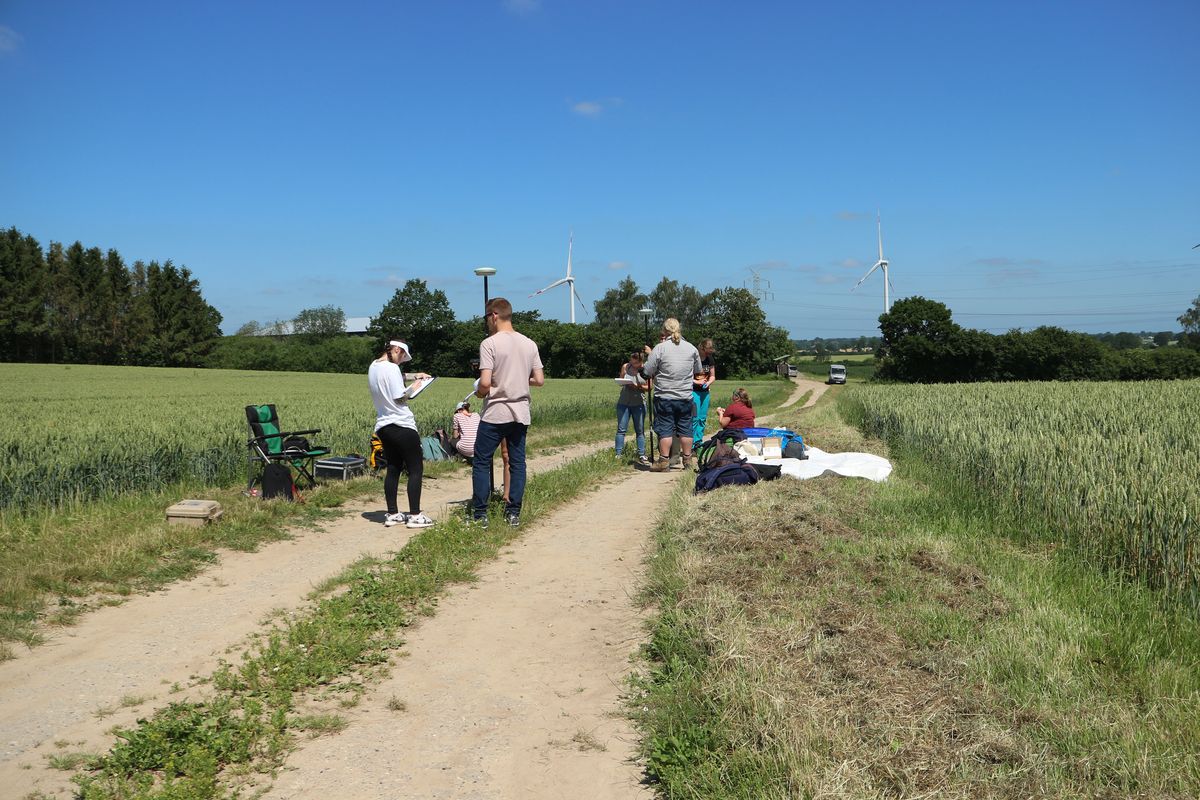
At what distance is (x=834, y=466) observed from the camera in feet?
33.9

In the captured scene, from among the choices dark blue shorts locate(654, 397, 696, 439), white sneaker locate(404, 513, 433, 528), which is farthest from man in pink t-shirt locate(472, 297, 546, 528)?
dark blue shorts locate(654, 397, 696, 439)

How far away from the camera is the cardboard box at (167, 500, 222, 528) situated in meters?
7.38

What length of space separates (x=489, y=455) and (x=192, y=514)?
A: 2.78 meters

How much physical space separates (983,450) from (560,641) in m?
6.28

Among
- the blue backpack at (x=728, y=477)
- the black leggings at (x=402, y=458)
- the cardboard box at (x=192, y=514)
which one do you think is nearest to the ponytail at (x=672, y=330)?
the blue backpack at (x=728, y=477)

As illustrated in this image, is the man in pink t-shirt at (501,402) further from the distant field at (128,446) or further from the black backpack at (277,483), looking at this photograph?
the distant field at (128,446)

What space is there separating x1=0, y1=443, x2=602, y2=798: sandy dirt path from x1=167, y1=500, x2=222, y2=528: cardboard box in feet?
2.33

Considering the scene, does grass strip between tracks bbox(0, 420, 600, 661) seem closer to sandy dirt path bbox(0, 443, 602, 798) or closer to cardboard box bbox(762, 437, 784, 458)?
sandy dirt path bbox(0, 443, 602, 798)

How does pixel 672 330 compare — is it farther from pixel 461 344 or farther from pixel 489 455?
pixel 461 344

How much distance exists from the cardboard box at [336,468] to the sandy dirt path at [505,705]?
4.76 meters

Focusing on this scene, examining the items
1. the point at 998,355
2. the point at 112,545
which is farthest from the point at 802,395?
the point at 112,545

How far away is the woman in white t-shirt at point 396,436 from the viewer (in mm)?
7879

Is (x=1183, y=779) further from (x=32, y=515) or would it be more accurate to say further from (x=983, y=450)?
(x=32, y=515)

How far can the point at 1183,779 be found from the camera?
292 cm
